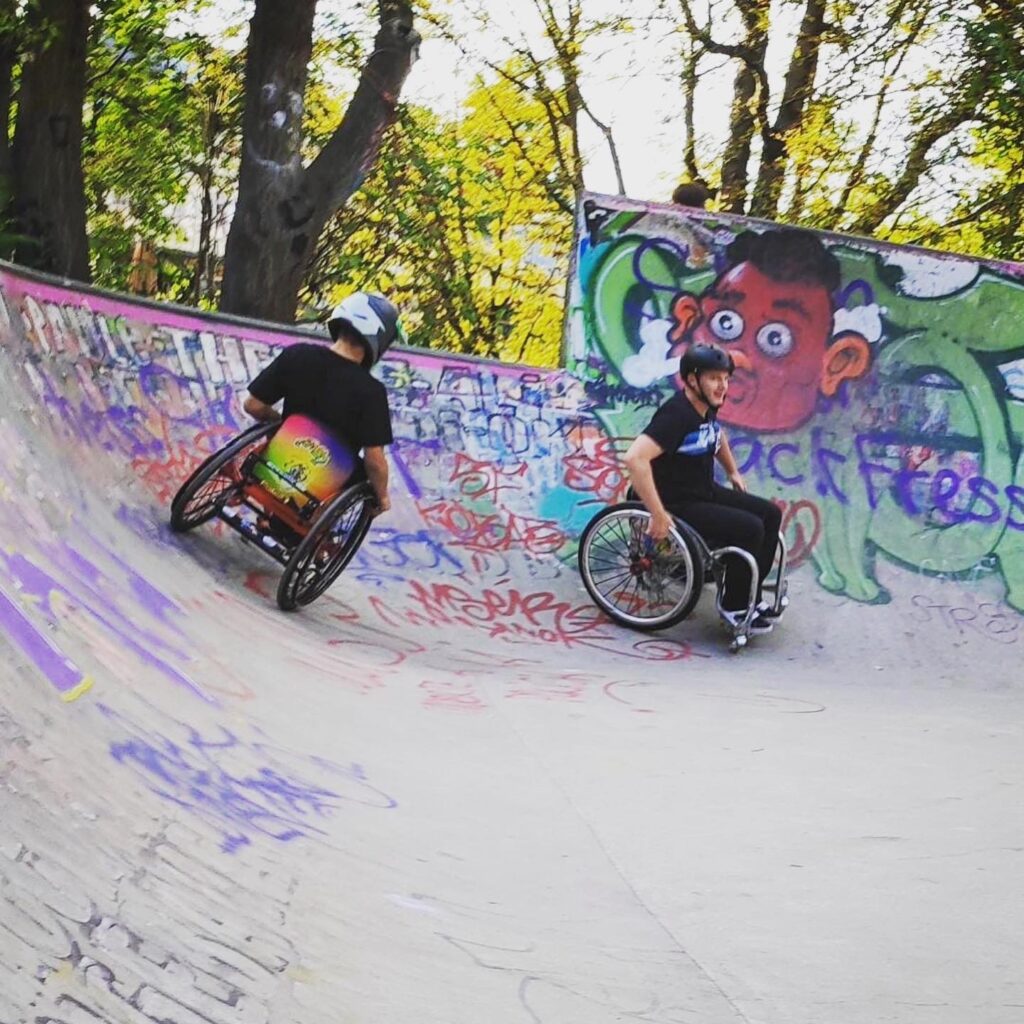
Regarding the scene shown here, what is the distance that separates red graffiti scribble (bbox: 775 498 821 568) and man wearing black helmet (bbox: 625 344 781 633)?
101 centimetres

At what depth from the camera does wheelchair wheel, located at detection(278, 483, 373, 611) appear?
596 centimetres

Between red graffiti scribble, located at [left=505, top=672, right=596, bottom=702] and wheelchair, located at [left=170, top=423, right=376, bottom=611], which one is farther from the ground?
wheelchair, located at [left=170, top=423, right=376, bottom=611]

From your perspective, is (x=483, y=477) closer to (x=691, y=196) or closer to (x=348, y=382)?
(x=348, y=382)

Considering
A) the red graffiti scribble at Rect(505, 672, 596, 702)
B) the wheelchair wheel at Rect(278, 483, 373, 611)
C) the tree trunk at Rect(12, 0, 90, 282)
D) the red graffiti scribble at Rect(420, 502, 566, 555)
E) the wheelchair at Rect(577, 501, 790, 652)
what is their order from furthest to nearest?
the tree trunk at Rect(12, 0, 90, 282) < the red graffiti scribble at Rect(420, 502, 566, 555) < the wheelchair at Rect(577, 501, 790, 652) < the wheelchair wheel at Rect(278, 483, 373, 611) < the red graffiti scribble at Rect(505, 672, 596, 702)

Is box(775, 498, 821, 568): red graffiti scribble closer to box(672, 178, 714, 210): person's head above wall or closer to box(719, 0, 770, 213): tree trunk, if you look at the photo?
box(672, 178, 714, 210): person's head above wall

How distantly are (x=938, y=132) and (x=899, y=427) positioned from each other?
225 inches

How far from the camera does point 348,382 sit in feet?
19.8

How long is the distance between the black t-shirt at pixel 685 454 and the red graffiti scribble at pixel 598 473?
3.94ft

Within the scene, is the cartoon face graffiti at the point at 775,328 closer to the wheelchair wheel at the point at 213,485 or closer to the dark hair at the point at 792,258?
the dark hair at the point at 792,258

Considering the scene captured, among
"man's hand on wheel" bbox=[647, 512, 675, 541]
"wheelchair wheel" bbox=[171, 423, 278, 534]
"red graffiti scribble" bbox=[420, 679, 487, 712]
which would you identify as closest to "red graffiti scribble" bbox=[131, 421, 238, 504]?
"wheelchair wheel" bbox=[171, 423, 278, 534]

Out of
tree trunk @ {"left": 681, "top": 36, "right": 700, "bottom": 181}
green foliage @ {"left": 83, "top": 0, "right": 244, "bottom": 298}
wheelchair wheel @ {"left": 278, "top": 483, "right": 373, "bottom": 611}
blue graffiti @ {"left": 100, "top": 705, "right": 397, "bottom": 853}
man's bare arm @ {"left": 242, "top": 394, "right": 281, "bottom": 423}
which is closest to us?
blue graffiti @ {"left": 100, "top": 705, "right": 397, "bottom": 853}

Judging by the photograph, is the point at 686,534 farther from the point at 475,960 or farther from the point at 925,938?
the point at 475,960

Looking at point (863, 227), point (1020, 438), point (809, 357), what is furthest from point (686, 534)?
point (863, 227)

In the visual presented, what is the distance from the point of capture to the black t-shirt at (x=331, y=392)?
19.7ft
